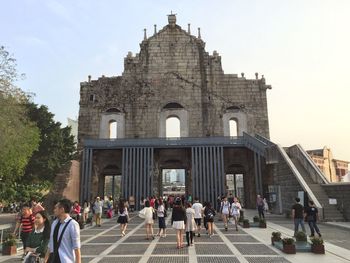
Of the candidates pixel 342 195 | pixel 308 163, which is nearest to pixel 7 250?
pixel 342 195

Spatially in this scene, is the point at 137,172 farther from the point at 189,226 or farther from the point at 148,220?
the point at 189,226

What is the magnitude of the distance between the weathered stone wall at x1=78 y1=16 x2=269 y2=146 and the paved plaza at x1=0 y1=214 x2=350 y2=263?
66.5 feet

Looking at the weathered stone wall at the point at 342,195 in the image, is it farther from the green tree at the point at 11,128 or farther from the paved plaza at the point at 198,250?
the green tree at the point at 11,128

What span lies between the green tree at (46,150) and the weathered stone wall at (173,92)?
310cm

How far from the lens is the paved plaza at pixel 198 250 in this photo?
8.97 metres

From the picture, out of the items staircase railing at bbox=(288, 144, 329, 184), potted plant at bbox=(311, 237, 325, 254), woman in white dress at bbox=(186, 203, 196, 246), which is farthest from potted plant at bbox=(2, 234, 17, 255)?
staircase railing at bbox=(288, 144, 329, 184)

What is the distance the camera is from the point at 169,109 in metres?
33.8

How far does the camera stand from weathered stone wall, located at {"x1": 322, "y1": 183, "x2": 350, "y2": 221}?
17344 mm

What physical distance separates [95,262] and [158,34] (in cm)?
3069

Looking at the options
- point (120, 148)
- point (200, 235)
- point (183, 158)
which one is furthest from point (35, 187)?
point (200, 235)

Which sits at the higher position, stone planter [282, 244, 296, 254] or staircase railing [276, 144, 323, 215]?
staircase railing [276, 144, 323, 215]

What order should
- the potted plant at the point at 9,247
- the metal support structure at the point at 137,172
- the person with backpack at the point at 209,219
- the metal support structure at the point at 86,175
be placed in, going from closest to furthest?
the potted plant at the point at 9,247, the person with backpack at the point at 209,219, the metal support structure at the point at 137,172, the metal support structure at the point at 86,175

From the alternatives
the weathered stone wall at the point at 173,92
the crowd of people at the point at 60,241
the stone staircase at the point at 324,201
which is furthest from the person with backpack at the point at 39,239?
the weathered stone wall at the point at 173,92

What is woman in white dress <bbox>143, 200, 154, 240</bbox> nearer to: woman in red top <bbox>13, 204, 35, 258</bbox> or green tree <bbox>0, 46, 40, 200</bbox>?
woman in red top <bbox>13, 204, 35, 258</bbox>
